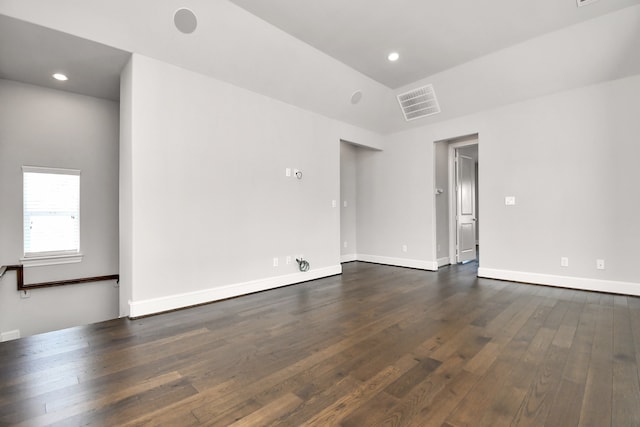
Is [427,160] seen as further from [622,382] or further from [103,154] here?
[103,154]

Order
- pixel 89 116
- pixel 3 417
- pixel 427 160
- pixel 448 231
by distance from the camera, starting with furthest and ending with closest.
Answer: pixel 448 231 < pixel 427 160 < pixel 89 116 < pixel 3 417

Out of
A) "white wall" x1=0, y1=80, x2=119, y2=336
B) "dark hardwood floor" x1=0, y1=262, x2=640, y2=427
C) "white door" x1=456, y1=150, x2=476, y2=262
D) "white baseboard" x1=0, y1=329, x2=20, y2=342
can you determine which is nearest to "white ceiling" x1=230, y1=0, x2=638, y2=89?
"white door" x1=456, y1=150, x2=476, y2=262

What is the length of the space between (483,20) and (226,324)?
4309mm

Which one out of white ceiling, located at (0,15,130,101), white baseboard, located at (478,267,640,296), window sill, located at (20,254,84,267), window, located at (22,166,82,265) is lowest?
white baseboard, located at (478,267,640,296)

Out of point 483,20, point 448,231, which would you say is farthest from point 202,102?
point 448,231

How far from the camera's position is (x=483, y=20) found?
10.9 feet

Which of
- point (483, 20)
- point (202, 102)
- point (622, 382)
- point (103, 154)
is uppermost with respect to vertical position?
point (483, 20)

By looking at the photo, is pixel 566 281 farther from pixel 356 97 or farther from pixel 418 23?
pixel 356 97

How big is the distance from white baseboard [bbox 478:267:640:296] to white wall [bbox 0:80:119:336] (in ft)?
19.3

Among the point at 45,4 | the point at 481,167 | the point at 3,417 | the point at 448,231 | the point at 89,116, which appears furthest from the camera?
the point at 448,231

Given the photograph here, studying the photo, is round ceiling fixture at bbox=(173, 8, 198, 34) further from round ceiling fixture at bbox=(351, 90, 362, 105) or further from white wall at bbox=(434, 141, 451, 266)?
white wall at bbox=(434, 141, 451, 266)

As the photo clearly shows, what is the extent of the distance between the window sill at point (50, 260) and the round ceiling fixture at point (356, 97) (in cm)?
466

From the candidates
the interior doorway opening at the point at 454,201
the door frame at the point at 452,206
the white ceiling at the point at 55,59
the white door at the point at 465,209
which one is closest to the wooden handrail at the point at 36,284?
the white ceiling at the point at 55,59

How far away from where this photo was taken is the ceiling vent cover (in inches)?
195
